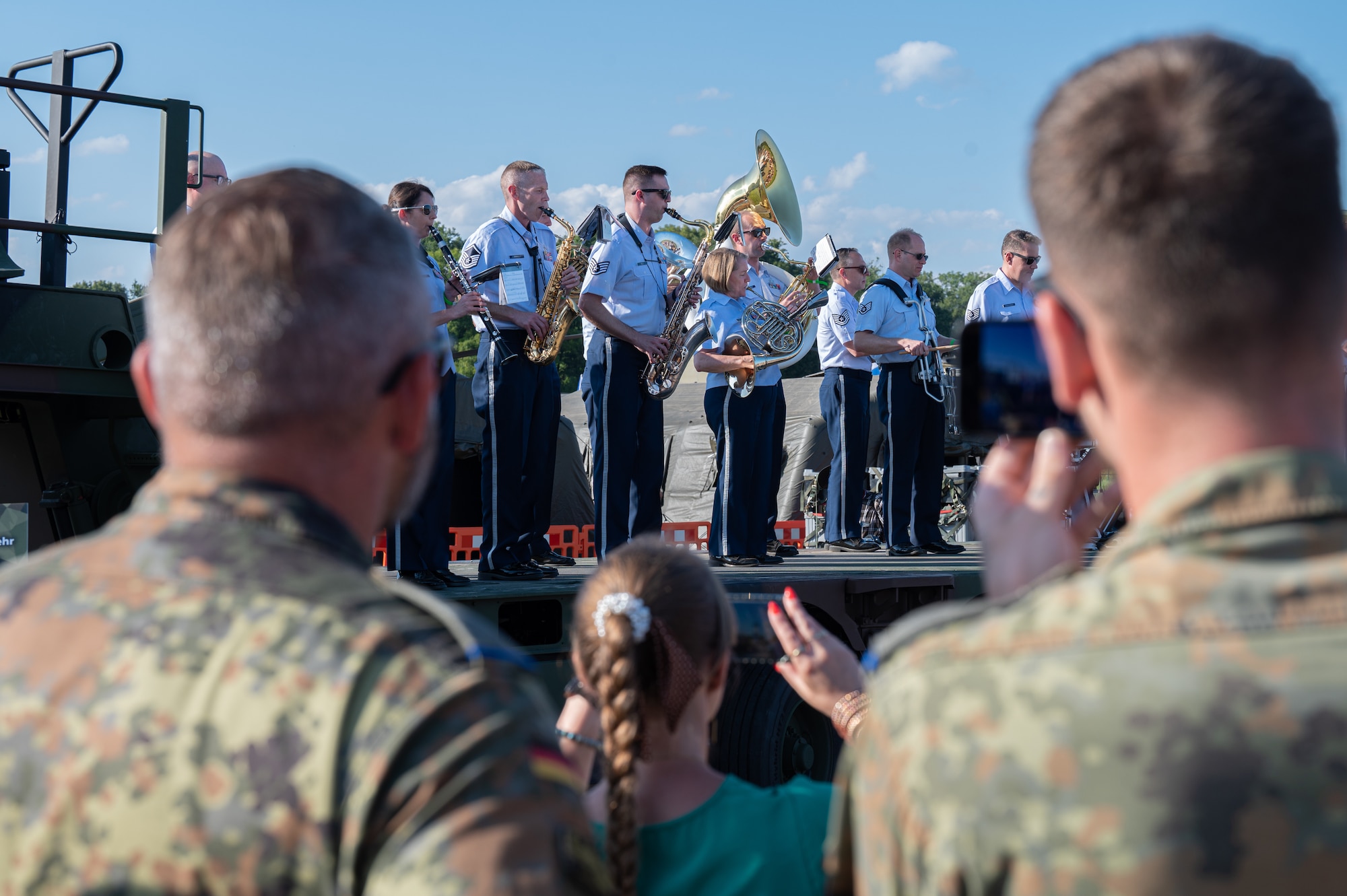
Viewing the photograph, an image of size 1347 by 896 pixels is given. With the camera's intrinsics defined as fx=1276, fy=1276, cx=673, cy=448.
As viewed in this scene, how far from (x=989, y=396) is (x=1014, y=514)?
0.45 ft

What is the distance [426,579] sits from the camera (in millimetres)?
5566

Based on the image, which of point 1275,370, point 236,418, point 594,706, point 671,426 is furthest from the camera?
point 671,426

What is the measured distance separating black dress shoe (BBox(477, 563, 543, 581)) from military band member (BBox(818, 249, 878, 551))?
356 centimetres

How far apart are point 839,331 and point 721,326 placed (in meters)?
1.13

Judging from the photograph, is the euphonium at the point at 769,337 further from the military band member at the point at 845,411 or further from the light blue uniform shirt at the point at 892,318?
the light blue uniform shirt at the point at 892,318

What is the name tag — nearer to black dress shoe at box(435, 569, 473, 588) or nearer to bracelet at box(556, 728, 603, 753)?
black dress shoe at box(435, 569, 473, 588)

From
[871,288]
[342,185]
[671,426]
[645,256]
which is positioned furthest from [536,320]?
[671,426]

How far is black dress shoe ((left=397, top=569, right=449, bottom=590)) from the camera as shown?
17.7ft

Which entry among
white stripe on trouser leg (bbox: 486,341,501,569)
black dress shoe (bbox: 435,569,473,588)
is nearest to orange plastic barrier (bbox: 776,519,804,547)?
white stripe on trouser leg (bbox: 486,341,501,569)

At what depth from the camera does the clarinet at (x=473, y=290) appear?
21.6 feet

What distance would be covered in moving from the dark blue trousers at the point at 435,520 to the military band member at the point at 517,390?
0.28 meters

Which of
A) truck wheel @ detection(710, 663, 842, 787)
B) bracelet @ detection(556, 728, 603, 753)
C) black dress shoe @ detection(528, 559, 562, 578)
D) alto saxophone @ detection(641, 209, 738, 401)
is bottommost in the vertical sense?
truck wheel @ detection(710, 663, 842, 787)

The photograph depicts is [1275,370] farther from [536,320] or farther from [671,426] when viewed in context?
[671,426]

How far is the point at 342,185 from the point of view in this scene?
1286 millimetres
